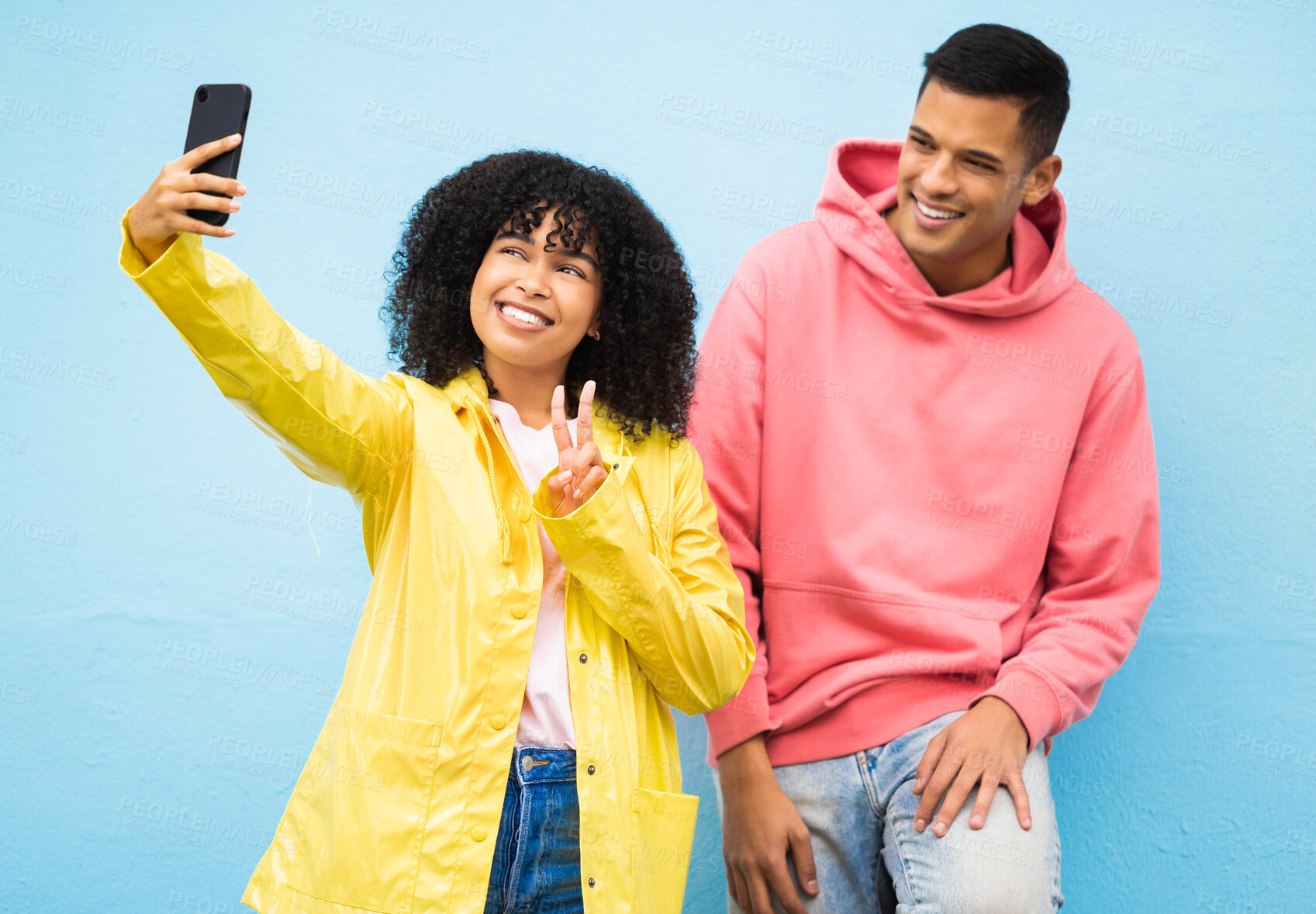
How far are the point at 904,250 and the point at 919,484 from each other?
0.40 metres

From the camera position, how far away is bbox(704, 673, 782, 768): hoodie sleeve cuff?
60.9 inches

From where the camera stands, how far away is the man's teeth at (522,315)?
4.49 feet

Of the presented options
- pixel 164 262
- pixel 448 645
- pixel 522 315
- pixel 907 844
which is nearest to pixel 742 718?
pixel 907 844

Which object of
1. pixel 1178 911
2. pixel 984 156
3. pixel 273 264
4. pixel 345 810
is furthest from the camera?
pixel 273 264

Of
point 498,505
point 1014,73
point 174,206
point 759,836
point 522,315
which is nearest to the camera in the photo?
point 174,206

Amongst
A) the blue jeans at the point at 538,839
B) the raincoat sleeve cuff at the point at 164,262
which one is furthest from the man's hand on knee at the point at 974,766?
the raincoat sleeve cuff at the point at 164,262

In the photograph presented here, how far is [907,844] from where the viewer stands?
143cm

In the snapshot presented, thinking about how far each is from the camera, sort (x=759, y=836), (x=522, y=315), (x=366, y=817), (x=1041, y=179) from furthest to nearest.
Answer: (x=1041, y=179) → (x=759, y=836) → (x=522, y=315) → (x=366, y=817)

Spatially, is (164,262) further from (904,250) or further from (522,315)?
(904,250)

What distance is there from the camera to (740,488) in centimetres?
167

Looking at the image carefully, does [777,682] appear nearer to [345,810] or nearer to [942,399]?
[942,399]

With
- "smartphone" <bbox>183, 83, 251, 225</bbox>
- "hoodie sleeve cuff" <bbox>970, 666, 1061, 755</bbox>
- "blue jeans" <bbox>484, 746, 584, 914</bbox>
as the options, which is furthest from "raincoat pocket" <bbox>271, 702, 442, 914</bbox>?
"hoodie sleeve cuff" <bbox>970, 666, 1061, 755</bbox>

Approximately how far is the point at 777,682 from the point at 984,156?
892 millimetres

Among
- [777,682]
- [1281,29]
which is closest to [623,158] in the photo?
[777,682]
